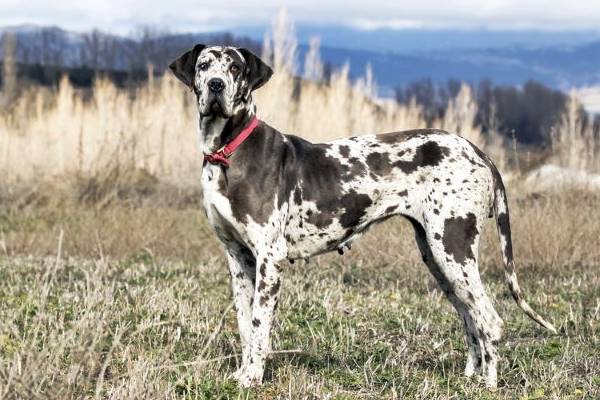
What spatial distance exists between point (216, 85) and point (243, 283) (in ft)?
4.05

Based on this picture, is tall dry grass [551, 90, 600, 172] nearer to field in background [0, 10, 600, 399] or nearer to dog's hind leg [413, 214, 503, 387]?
field in background [0, 10, 600, 399]

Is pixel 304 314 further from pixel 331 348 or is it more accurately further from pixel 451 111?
pixel 451 111

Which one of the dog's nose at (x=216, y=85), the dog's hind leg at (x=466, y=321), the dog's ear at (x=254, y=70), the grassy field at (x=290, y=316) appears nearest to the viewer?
the grassy field at (x=290, y=316)

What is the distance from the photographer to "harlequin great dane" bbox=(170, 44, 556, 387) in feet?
17.6

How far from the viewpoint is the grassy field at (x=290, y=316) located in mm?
4633

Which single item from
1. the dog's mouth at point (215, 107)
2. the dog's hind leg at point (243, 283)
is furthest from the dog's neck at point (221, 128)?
the dog's hind leg at point (243, 283)

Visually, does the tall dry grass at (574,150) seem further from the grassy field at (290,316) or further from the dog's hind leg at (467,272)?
the dog's hind leg at (467,272)

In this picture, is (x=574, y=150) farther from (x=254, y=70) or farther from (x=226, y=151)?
(x=226, y=151)

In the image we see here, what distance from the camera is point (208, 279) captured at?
8.89m

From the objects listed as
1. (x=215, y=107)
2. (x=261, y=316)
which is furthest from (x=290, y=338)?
(x=215, y=107)

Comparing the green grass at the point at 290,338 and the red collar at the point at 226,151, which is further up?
the red collar at the point at 226,151

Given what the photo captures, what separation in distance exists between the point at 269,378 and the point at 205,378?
0.56m

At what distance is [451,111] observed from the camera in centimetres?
2017

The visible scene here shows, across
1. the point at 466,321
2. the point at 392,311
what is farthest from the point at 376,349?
the point at 392,311
